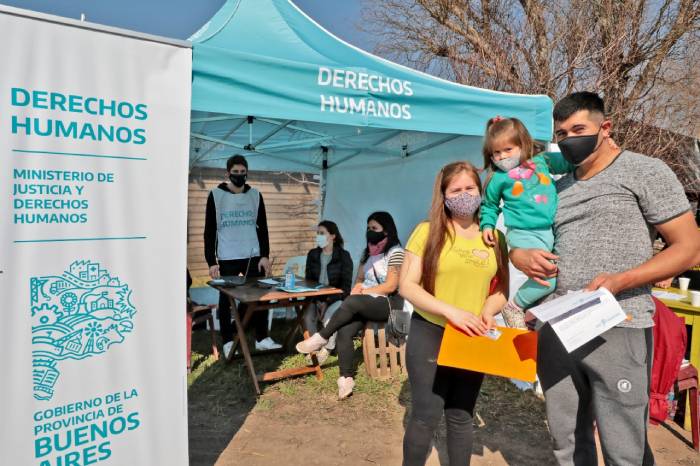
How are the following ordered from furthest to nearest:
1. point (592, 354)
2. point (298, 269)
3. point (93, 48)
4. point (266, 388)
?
point (298, 269), point (266, 388), point (93, 48), point (592, 354)

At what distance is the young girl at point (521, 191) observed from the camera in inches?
72.9

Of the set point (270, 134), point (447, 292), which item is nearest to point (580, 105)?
point (447, 292)

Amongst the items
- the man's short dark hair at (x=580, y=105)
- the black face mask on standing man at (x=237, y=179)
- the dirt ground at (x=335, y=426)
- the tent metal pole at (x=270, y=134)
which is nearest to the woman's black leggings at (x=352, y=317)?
the dirt ground at (x=335, y=426)

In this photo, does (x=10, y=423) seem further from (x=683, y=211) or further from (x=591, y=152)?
(x=683, y=211)

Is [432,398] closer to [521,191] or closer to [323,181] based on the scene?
[521,191]

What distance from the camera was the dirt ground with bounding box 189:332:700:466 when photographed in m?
2.88

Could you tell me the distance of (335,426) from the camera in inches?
129

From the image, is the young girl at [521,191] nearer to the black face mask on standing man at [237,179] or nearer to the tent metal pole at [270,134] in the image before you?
the black face mask on standing man at [237,179]

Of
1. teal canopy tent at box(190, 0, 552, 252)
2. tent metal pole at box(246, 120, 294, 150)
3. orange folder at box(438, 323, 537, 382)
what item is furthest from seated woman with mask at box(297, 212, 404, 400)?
orange folder at box(438, 323, 537, 382)

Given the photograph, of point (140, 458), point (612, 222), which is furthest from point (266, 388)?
point (612, 222)

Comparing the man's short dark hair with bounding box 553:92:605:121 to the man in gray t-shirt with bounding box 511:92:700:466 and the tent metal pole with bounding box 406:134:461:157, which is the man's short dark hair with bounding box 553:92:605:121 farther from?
the tent metal pole with bounding box 406:134:461:157

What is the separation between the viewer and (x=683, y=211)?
1573 millimetres

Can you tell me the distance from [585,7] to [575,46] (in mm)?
634

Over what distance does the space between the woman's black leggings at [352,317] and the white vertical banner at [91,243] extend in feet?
6.07
